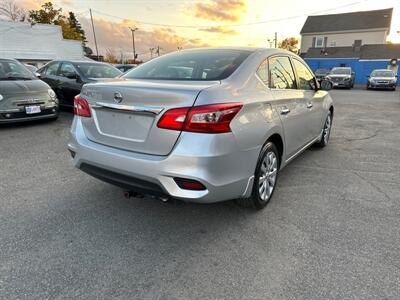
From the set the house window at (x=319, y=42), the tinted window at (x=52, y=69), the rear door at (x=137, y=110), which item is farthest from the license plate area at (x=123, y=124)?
the house window at (x=319, y=42)

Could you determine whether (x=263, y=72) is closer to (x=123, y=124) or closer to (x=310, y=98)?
(x=310, y=98)

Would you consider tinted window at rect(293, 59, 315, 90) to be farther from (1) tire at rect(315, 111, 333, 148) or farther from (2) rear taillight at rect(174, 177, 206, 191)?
(2) rear taillight at rect(174, 177, 206, 191)

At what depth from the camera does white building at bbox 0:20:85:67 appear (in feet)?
115

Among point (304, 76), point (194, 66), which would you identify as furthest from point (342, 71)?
point (194, 66)

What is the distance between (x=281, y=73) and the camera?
3529 millimetres

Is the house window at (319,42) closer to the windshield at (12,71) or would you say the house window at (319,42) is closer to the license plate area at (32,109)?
the windshield at (12,71)

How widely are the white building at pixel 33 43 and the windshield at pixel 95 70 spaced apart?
31.8m

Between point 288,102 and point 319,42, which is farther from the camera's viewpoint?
point 319,42

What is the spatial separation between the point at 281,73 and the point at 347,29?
44368 mm

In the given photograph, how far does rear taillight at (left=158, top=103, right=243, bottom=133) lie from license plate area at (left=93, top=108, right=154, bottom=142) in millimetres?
170

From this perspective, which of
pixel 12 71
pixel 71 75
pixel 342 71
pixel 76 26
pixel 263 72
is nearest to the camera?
pixel 263 72

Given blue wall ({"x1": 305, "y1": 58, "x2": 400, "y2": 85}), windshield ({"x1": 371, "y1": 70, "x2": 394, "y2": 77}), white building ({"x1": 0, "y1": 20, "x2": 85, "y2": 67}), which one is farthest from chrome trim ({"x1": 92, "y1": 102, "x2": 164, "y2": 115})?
white building ({"x1": 0, "y1": 20, "x2": 85, "y2": 67})

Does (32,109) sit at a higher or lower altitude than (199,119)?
lower

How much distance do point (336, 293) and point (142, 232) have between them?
1645 millimetres
